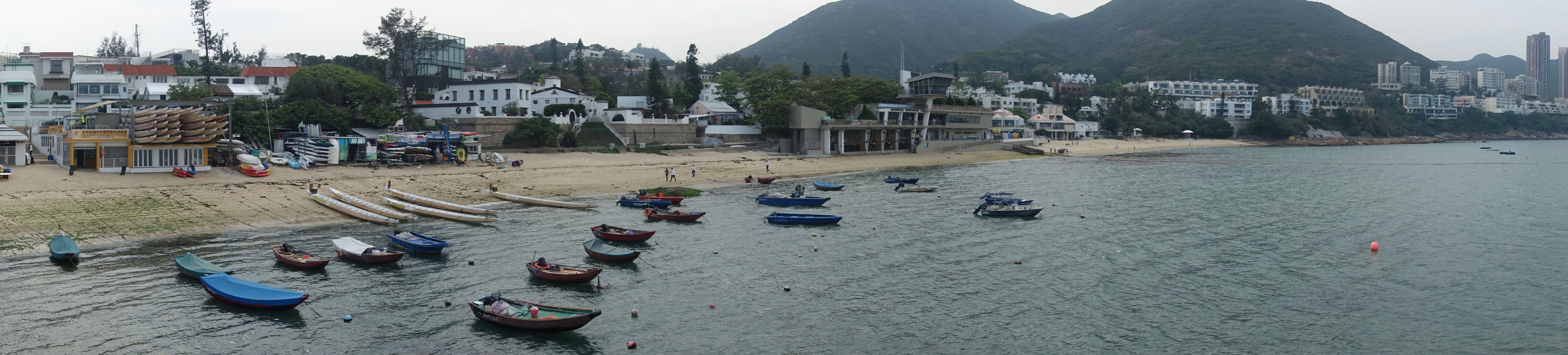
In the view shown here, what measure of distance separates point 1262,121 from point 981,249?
161805 millimetres

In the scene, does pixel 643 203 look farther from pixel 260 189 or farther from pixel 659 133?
pixel 659 133

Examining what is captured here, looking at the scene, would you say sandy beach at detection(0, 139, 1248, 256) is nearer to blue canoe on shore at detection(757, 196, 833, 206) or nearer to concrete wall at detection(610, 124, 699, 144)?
concrete wall at detection(610, 124, 699, 144)

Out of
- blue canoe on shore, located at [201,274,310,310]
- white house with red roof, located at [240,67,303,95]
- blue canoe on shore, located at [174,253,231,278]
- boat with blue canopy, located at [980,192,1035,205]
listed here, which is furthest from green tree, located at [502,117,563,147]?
blue canoe on shore, located at [201,274,310,310]

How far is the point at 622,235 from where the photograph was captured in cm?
3922

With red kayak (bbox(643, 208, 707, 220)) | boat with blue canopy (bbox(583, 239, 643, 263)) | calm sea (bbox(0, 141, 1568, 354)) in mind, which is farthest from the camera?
red kayak (bbox(643, 208, 707, 220))

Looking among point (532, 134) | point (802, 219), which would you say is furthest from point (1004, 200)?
point (532, 134)

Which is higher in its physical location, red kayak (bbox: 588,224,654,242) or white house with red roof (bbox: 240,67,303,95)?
white house with red roof (bbox: 240,67,303,95)

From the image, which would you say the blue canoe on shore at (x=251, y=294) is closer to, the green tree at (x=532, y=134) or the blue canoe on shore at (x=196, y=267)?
the blue canoe on shore at (x=196, y=267)

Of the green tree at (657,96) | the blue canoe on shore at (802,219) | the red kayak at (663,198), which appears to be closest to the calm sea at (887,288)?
the blue canoe on shore at (802,219)

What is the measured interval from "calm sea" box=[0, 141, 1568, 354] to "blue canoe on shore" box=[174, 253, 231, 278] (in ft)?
1.51

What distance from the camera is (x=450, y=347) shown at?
78.4 ft

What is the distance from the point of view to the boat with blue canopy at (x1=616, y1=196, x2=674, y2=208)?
52062 millimetres

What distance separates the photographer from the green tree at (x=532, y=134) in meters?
77.8

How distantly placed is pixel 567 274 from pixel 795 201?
2490 cm
